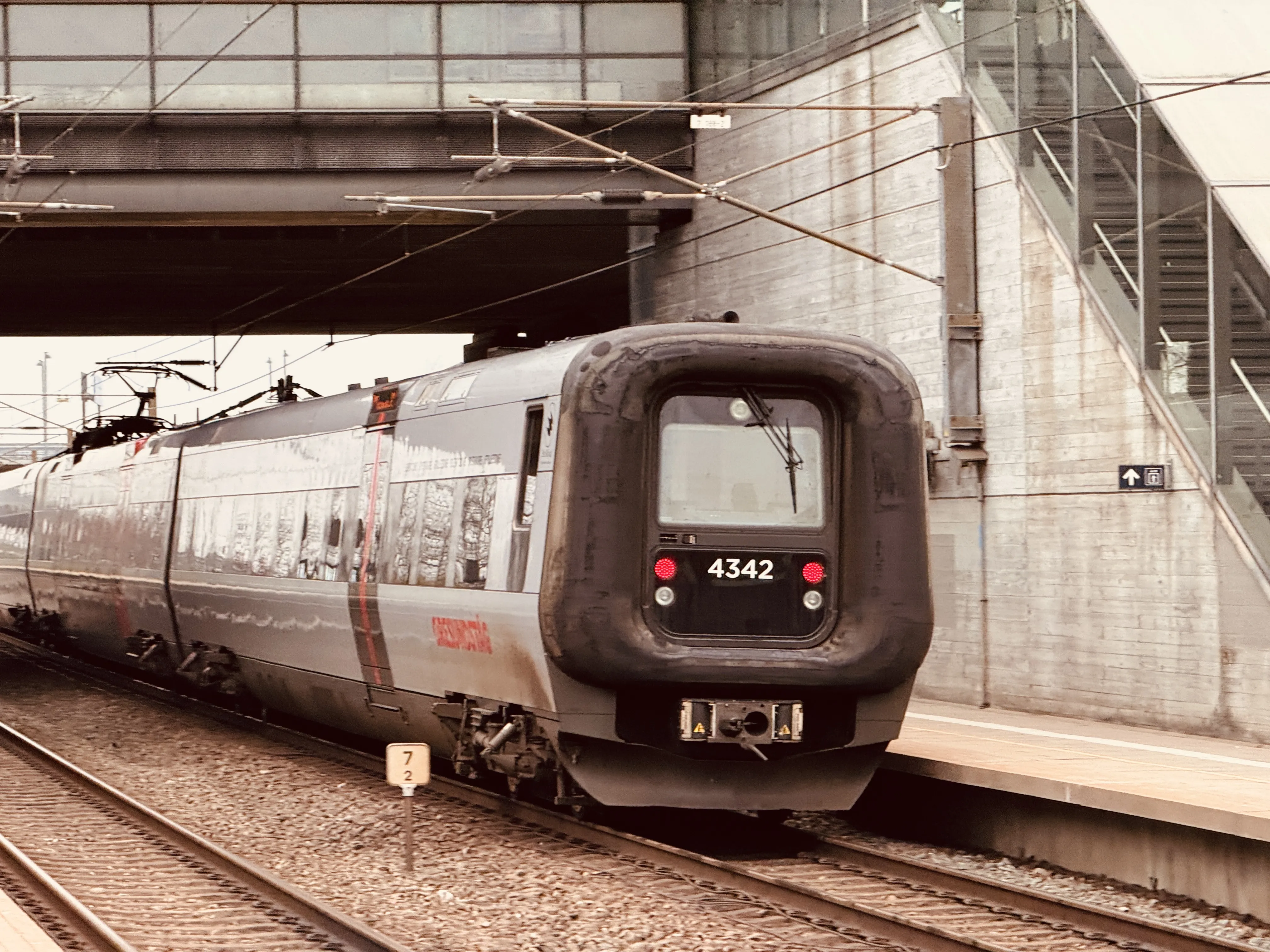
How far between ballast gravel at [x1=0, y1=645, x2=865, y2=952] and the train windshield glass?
2089 mm

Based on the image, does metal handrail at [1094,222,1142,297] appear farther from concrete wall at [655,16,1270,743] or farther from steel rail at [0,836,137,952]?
steel rail at [0,836,137,952]

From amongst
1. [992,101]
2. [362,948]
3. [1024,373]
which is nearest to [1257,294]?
[1024,373]

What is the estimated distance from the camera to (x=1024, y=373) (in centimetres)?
1755

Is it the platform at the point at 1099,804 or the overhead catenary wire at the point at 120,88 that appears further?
the overhead catenary wire at the point at 120,88

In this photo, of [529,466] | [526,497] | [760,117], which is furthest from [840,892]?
[760,117]

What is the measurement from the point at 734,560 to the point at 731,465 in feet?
1.82

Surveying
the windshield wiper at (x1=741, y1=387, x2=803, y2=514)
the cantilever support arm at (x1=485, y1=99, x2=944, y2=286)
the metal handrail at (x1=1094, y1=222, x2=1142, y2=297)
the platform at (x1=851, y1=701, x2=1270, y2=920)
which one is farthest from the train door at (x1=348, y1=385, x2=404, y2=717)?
the metal handrail at (x1=1094, y1=222, x2=1142, y2=297)

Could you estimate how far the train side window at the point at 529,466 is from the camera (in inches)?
438

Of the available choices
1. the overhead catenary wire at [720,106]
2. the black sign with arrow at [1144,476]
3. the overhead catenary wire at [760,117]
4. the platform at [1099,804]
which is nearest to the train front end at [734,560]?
the platform at [1099,804]

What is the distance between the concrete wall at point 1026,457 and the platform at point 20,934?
9.65 meters

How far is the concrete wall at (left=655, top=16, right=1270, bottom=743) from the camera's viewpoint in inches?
602

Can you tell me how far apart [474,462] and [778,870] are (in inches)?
130

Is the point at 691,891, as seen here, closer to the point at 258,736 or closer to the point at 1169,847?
the point at 1169,847

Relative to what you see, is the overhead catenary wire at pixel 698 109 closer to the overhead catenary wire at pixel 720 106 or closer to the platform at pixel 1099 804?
the overhead catenary wire at pixel 720 106
